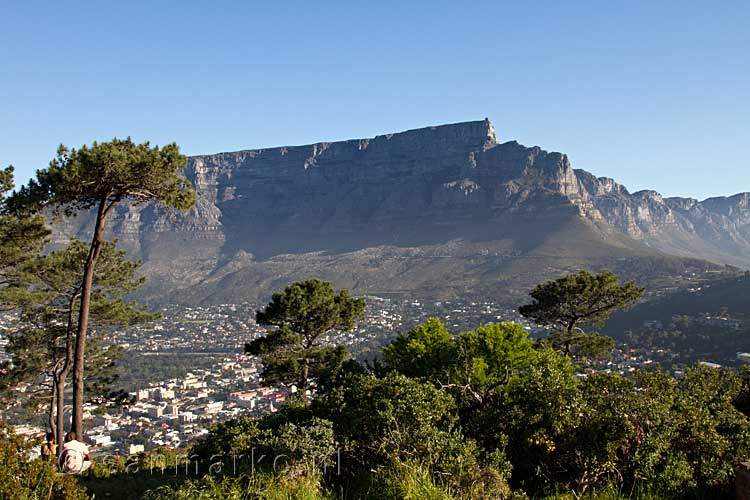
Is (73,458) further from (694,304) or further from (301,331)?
(694,304)

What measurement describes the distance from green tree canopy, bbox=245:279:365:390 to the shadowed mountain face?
234 feet

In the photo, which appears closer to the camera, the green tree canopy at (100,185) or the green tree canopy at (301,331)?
the green tree canopy at (100,185)

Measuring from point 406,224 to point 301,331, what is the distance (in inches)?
5050

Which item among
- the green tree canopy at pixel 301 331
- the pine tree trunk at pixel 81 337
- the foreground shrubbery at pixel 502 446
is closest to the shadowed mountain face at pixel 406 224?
the green tree canopy at pixel 301 331

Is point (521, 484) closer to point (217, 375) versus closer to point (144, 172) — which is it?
point (144, 172)

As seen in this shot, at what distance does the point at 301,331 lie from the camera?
20125 mm

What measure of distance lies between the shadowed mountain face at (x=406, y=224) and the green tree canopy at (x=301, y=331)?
71212 millimetres

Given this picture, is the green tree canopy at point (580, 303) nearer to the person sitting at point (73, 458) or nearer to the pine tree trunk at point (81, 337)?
the pine tree trunk at point (81, 337)

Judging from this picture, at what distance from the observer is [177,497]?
16.8 feet

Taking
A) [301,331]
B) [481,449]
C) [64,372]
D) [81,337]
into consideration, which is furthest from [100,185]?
[301,331]

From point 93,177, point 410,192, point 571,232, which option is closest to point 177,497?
point 93,177

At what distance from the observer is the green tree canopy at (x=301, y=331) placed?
18922 mm

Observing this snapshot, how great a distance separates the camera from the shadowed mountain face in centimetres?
10594

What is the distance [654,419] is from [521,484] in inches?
68.9
